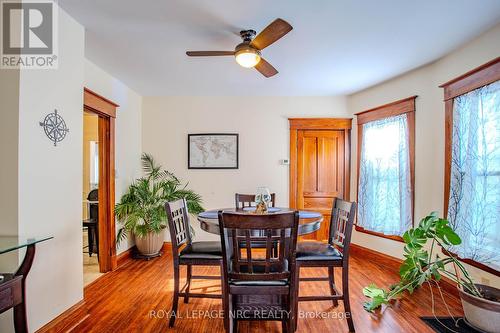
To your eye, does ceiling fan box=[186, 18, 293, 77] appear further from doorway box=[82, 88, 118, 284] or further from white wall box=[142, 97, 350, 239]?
white wall box=[142, 97, 350, 239]

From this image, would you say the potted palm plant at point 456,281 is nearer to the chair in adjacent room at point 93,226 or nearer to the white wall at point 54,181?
the white wall at point 54,181

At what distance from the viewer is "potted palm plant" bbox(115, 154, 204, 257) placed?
3.67m

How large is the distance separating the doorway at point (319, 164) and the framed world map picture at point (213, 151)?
0.96 m

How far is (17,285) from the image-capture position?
5.16ft

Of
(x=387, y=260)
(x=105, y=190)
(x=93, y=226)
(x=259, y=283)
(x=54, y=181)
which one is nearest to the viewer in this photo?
(x=259, y=283)

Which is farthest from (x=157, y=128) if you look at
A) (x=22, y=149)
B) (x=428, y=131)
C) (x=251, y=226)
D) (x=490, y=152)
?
(x=490, y=152)

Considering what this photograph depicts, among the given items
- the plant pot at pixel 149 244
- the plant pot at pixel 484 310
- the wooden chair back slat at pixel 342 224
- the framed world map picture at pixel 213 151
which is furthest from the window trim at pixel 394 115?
the plant pot at pixel 149 244

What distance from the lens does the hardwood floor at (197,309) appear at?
2.17 m

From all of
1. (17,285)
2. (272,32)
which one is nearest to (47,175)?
(17,285)

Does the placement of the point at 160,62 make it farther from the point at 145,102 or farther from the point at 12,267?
the point at 12,267

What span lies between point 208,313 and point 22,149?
74.8 inches

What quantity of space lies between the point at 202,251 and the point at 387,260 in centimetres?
265

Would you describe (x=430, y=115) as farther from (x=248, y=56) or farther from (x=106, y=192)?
(x=106, y=192)

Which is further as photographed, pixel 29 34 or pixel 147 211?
pixel 147 211
